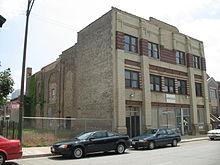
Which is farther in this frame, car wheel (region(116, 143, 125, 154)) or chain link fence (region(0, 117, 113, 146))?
chain link fence (region(0, 117, 113, 146))

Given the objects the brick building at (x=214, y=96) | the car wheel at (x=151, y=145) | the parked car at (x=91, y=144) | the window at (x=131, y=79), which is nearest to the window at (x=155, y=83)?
the window at (x=131, y=79)

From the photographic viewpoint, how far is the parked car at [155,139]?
604 inches

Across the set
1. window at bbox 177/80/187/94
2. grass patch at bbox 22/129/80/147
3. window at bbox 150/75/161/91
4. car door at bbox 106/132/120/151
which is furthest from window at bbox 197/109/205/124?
car door at bbox 106/132/120/151

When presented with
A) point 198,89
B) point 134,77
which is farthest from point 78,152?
point 198,89

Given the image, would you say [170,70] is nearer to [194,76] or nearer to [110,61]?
[194,76]

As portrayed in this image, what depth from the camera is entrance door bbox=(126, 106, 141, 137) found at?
21.8m

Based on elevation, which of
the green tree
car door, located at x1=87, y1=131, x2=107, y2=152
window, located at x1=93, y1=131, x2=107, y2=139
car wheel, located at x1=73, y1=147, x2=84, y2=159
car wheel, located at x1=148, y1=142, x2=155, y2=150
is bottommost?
car wheel, located at x1=148, y1=142, x2=155, y2=150

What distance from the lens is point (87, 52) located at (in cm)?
2541

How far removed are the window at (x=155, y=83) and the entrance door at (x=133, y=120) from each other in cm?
318

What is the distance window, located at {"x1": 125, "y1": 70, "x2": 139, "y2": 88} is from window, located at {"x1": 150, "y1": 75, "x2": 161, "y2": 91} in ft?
6.89

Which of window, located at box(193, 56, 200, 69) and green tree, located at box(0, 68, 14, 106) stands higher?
window, located at box(193, 56, 200, 69)

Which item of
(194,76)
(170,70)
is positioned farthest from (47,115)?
(194,76)

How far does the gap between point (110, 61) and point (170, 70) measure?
8741mm

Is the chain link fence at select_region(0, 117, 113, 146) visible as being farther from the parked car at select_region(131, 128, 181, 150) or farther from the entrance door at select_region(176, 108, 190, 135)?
the entrance door at select_region(176, 108, 190, 135)
